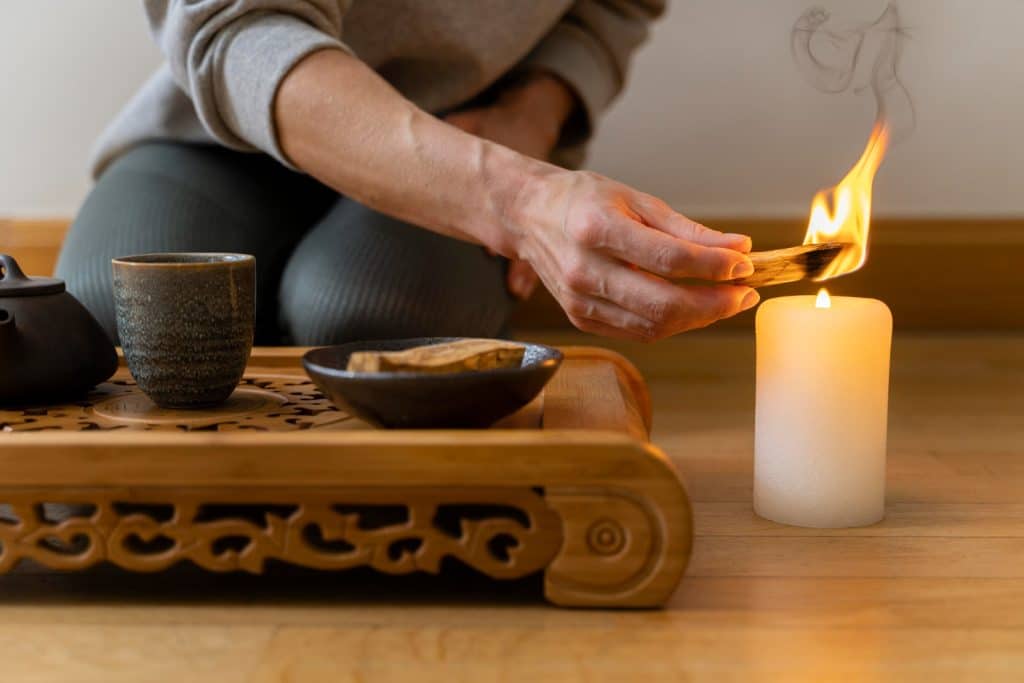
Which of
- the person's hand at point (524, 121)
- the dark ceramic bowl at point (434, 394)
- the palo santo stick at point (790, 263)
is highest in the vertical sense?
the person's hand at point (524, 121)

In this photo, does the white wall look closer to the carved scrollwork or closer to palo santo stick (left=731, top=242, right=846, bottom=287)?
palo santo stick (left=731, top=242, right=846, bottom=287)

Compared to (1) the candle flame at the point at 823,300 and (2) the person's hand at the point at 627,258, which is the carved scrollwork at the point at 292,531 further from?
(1) the candle flame at the point at 823,300

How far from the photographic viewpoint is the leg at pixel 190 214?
1220mm

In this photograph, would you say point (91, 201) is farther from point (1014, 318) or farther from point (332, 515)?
point (1014, 318)

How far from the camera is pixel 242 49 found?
1.06 metres

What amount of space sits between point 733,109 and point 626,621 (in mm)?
1249

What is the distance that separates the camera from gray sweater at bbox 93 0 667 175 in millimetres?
1061

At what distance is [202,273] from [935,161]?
1.37 metres

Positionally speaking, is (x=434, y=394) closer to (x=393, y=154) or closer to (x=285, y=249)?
(x=393, y=154)

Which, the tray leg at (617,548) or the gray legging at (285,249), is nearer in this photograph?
the tray leg at (617,548)

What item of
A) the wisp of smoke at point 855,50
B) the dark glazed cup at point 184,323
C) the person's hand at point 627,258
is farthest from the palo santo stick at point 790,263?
the dark glazed cup at point 184,323

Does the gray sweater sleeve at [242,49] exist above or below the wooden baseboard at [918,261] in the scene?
above

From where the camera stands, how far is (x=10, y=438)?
714 millimetres

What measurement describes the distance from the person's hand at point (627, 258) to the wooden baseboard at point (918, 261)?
0.99 metres
